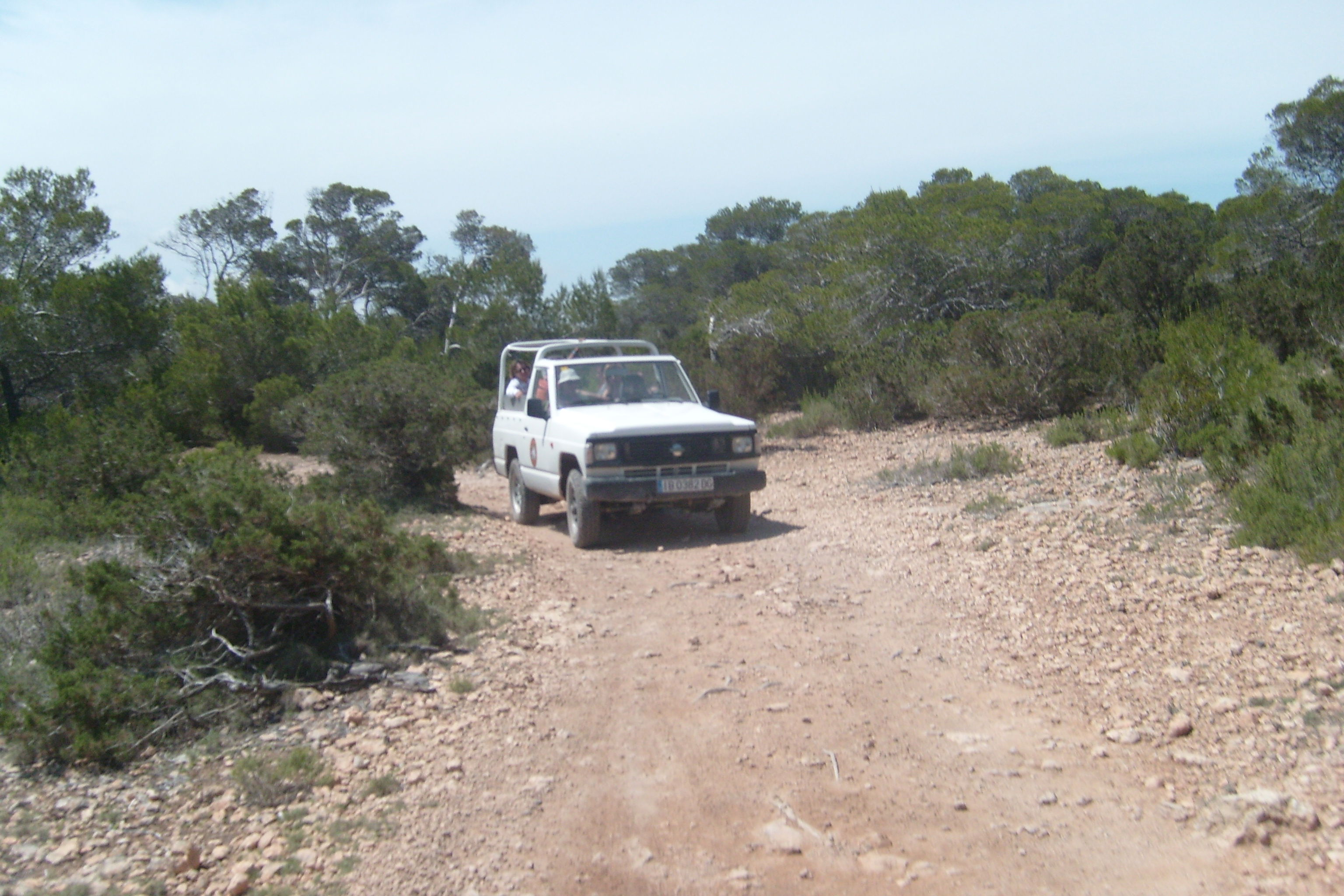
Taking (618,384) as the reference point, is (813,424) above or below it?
below

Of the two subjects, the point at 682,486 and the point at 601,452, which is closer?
the point at 601,452

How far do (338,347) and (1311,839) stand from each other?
71.6ft

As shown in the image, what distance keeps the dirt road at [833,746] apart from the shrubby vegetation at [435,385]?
3.70ft

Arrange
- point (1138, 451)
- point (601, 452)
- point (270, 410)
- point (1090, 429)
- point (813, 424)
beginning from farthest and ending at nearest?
point (270, 410) < point (813, 424) < point (1090, 429) < point (1138, 451) < point (601, 452)

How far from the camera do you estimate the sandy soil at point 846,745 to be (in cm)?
349

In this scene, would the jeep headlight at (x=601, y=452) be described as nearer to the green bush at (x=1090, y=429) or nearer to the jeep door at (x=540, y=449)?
the jeep door at (x=540, y=449)

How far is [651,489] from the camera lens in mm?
8578

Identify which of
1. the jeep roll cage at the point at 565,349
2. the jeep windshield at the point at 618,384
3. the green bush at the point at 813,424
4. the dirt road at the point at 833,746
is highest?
the jeep roll cage at the point at 565,349

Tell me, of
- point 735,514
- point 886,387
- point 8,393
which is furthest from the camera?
point 8,393

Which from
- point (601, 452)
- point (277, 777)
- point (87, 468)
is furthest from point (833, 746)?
point (87, 468)

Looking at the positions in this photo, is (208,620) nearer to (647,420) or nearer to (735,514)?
(647,420)

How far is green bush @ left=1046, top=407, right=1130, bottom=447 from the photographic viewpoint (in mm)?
11508

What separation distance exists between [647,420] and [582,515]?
980 millimetres

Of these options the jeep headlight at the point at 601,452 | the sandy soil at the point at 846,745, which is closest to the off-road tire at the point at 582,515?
the jeep headlight at the point at 601,452
